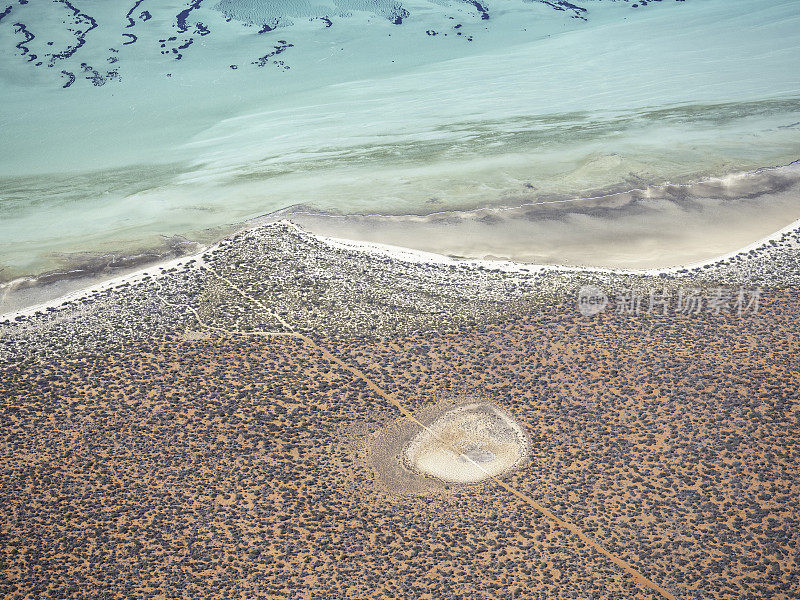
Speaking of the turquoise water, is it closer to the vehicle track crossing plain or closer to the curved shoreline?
the curved shoreline

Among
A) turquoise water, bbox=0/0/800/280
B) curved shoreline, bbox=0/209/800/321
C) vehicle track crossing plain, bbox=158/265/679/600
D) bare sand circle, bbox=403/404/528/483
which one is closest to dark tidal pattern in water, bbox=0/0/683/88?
turquoise water, bbox=0/0/800/280

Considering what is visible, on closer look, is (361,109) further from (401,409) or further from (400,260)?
(401,409)

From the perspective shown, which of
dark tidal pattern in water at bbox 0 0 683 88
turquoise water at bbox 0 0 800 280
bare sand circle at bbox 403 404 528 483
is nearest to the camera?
bare sand circle at bbox 403 404 528 483

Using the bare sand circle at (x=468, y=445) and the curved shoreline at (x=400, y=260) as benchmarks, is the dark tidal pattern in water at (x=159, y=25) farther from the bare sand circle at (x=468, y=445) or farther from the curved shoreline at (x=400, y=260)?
the bare sand circle at (x=468, y=445)

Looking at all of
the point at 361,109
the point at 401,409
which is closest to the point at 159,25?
the point at 361,109

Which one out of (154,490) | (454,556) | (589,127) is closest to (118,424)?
(154,490)

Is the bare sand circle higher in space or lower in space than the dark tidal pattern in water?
lower

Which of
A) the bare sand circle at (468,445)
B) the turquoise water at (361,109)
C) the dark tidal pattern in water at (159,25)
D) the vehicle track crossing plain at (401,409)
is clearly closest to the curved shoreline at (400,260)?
the vehicle track crossing plain at (401,409)
